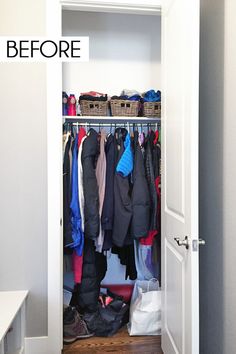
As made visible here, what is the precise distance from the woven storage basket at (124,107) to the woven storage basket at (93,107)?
7cm

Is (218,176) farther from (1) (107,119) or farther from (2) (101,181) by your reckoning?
(1) (107,119)

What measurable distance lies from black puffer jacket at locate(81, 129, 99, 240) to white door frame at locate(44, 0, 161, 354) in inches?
9.3

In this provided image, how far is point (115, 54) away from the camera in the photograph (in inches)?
91.4

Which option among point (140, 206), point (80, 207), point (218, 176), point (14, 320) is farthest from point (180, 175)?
point (14, 320)

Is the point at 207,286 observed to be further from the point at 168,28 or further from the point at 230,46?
the point at 168,28

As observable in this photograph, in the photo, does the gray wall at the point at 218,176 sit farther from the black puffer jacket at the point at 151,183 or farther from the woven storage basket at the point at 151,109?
the woven storage basket at the point at 151,109

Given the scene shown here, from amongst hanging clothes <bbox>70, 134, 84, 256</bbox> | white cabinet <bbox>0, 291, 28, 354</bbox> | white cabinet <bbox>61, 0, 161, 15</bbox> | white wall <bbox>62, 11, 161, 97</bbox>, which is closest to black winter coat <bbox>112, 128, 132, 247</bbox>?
hanging clothes <bbox>70, 134, 84, 256</bbox>

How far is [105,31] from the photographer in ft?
7.59

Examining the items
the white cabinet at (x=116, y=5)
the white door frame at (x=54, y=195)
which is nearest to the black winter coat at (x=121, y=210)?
Result: the white door frame at (x=54, y=195)

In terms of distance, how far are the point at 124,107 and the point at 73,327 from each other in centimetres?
165

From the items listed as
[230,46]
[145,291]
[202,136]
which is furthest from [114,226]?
[230,46]

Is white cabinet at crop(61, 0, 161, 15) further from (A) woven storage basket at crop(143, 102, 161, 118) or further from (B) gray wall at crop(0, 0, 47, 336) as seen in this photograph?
(A) woven storage basket at crop(143, 102, 161, 118)

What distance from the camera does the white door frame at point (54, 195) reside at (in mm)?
1655

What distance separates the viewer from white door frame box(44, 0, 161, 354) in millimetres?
1655
